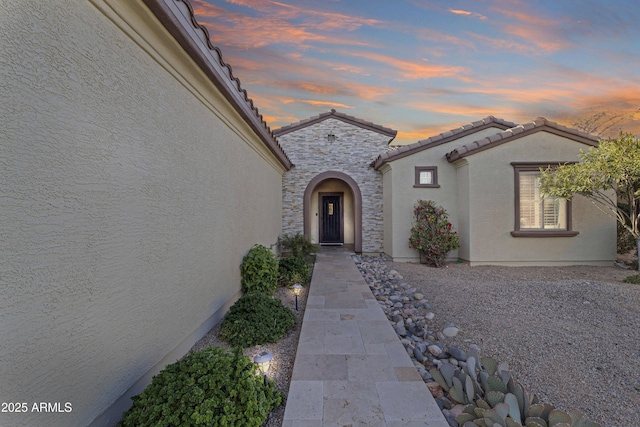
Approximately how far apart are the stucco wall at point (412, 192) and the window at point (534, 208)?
1.79m

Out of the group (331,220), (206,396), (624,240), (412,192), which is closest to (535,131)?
(412,192)

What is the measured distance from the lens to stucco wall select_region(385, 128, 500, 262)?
32.8 ft

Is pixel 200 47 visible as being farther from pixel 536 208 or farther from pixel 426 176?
pixel 536 208

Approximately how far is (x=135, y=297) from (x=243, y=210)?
343cm

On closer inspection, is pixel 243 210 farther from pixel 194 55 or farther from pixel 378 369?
pixel 378 369

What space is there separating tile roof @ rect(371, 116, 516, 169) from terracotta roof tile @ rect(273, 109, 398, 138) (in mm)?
1901

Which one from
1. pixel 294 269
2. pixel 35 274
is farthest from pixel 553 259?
pixel 35 274

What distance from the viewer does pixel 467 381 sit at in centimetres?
256

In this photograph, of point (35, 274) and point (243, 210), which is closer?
point (35, 274)

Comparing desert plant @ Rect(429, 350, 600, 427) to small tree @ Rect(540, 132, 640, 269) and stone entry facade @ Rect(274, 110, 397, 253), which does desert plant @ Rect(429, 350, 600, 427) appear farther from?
stone entry facade @ Rect(274, 110, 397, 253)

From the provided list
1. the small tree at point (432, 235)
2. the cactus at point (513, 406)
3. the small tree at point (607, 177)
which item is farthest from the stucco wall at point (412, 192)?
the cactus at point (513, 406)

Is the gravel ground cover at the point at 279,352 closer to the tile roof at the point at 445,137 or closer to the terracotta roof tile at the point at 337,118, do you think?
the tile roof at the point at 445,137

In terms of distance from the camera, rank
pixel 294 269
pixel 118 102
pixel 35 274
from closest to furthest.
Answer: pixel 35 274
pixel 118 102
pixel 294 269

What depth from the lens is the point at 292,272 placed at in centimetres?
705
